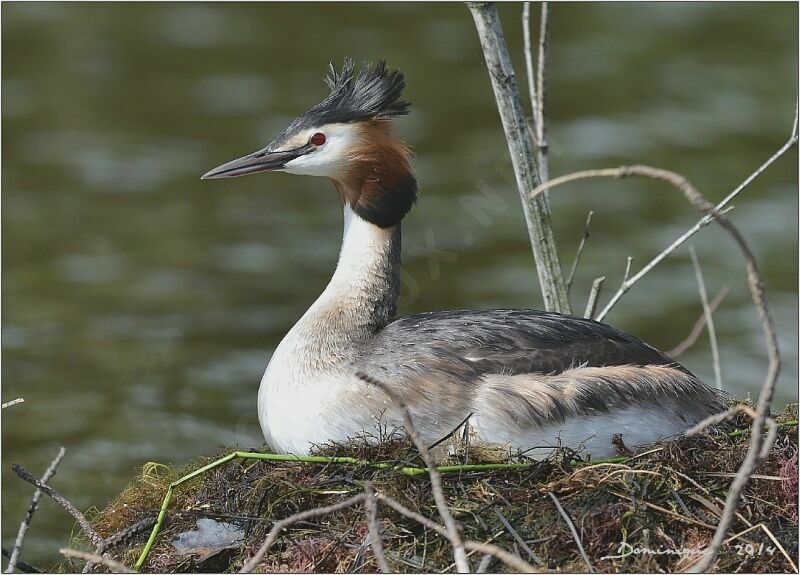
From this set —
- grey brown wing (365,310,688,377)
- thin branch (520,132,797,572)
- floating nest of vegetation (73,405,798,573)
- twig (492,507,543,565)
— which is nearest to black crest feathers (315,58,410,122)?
grey brown wing (365,310,688,377)

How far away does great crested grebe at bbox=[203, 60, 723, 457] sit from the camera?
18.1ft

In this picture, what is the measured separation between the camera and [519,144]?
6.46 meters

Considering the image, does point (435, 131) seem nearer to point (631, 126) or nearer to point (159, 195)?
point (631, 126)

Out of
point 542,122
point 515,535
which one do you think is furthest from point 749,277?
point 542,122

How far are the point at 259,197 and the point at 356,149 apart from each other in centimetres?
764

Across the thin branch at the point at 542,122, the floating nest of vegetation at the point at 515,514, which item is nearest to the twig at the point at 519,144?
the thin branch at the point at 542,122

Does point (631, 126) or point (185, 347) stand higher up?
point (631, 126)

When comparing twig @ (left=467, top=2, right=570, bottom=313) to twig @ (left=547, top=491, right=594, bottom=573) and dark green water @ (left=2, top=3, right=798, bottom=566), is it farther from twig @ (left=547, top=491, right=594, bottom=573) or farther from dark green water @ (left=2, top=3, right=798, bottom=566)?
dark green water @ (left=2, top=3, right=798, bottom=566)

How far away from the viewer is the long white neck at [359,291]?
238 inches

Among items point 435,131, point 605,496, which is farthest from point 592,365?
A: point 435,131

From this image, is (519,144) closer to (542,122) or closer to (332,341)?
(542,122)

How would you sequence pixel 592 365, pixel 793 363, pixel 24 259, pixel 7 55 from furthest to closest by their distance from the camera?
pixel 7 55 < pixel 24 259 < pixel 793 363 < pixel 592 365

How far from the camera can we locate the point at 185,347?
1095 cm

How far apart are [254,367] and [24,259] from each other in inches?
122
